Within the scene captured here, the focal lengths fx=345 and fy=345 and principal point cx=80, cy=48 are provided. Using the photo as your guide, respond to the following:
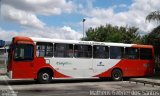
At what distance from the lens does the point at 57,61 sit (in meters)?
21.6

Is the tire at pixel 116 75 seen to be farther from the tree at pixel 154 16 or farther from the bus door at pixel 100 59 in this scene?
the tree at pixel 154 16

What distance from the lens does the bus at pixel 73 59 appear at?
20.3 metres

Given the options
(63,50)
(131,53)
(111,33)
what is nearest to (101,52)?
(131,53)

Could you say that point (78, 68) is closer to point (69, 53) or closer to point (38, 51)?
point (69, 53)

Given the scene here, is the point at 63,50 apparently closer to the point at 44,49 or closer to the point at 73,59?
the point at 73,59

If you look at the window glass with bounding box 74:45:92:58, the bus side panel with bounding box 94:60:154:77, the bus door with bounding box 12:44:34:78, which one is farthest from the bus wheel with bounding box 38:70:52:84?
the bus side panel with bounding box 94:60:154:77

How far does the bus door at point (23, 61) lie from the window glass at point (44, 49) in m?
0.47

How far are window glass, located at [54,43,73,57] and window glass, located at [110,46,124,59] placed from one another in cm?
342

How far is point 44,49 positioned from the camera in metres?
21.1

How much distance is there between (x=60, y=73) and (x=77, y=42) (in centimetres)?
232

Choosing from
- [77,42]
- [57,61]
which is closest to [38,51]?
[57,61]

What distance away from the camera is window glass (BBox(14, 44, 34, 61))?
2009 cm

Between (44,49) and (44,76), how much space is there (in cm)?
166

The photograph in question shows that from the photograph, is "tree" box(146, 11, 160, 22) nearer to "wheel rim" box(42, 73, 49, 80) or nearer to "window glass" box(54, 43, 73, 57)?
"window glass" box(54, 43, 73, 57)
